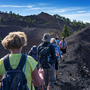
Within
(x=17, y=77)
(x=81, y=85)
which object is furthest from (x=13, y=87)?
(x=81, y=85)

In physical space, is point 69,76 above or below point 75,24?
below

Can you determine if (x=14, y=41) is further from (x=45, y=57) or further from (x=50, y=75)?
(x=50, y=75)

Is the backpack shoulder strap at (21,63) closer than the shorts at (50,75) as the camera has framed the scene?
Yes

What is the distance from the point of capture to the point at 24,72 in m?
1.52

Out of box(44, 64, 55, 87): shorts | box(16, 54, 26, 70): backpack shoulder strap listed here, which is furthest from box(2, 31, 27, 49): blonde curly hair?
box(44, 64, 55, 87): shorts

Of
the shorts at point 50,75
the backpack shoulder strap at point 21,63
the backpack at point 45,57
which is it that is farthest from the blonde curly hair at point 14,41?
the shorts at point 50,75

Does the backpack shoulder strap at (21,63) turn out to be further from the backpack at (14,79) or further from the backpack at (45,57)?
the backpack at (45,57)

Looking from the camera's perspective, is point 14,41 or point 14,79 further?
point 14,41

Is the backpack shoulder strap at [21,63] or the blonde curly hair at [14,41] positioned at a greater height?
the blonde curly hair at [14,41]

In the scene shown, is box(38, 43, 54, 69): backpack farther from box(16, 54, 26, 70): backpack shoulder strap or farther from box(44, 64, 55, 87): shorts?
box(16, 54, 26, 70): backpack shoulder strap

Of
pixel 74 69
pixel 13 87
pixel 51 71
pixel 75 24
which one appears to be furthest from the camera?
pixel 75 24

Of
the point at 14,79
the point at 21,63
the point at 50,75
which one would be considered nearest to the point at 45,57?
the point at 50,75

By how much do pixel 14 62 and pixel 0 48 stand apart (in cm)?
2091

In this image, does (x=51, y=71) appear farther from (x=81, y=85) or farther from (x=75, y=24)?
(x=75, y=24)
